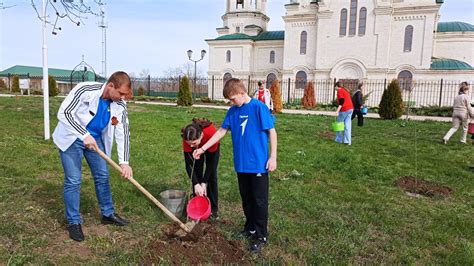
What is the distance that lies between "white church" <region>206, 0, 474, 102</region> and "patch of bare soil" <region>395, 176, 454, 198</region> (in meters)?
29.5

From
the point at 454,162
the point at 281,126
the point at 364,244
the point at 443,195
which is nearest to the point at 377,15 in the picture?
the point at 281,126

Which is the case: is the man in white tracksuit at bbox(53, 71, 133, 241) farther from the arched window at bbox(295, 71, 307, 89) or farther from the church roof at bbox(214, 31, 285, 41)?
the church roof at bbox(214, 31, 285, 41)

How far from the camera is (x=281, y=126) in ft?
38.4

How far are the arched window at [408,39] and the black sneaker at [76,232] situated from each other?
114ft

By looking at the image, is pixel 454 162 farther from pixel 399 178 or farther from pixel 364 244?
pixel 364 244

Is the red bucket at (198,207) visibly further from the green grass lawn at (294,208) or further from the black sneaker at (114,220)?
the black sneaker at (114,220)

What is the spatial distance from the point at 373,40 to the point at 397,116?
19.2 meters

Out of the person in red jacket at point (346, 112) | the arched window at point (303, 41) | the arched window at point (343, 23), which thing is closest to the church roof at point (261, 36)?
the arched window at point (303, 41)

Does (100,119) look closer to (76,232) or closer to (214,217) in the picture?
(76,232)

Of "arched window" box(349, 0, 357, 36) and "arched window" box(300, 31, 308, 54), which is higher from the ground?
"arched window" box(349, 0, 357, 36)

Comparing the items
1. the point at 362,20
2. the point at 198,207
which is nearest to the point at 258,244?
the point at 198,207

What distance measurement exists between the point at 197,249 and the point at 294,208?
59.9 inches

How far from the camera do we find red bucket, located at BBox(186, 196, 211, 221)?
3.46 m


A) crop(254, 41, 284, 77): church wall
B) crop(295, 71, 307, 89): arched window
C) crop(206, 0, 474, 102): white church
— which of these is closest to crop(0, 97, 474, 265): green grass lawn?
crop(206, 0, 474, 102): white church
